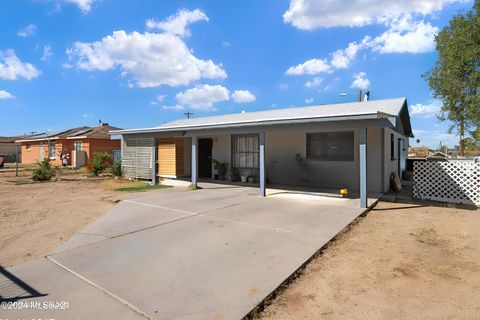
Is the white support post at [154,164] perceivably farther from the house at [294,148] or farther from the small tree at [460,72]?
the small tree at [460,72]

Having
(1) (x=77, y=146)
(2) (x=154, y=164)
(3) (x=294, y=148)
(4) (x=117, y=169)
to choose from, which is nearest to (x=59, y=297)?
(3) (x=294, y=148)

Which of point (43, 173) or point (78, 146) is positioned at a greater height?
point (78, 146)

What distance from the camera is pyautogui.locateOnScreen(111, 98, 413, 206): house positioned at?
25.6 feet

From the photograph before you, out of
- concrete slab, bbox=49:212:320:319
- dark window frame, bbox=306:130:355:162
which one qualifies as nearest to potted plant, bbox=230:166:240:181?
dark window frame, bbox=306:130:355:162

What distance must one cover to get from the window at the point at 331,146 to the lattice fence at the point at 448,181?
6.91 ft

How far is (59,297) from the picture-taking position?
3.09 meters

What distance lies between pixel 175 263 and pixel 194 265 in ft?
0.92

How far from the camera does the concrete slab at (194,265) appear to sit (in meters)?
2.95

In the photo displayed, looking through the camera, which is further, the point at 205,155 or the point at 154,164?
the point at 205,155

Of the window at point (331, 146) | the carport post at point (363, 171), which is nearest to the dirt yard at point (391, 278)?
the carport post at point (363, 171)

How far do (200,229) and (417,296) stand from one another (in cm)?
359

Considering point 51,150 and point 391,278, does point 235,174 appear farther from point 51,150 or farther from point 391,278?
point 51,150

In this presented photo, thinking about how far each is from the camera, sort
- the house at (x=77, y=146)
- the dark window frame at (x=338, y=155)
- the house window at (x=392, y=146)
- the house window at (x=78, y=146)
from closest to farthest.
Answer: the dark window frame at (x=338, y=155), the house window at (x=392, y=146), the house at (x=77, y=146), the house window at (x=78, y=146)

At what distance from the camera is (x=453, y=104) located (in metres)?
17.8
